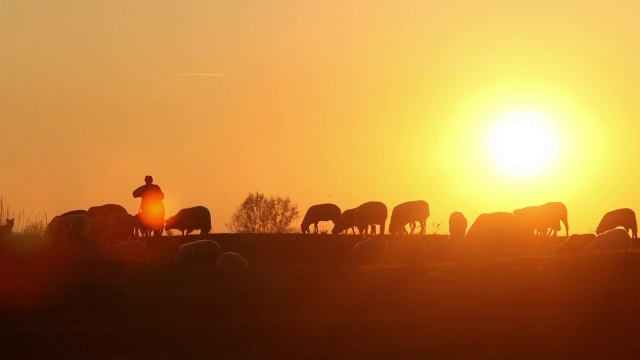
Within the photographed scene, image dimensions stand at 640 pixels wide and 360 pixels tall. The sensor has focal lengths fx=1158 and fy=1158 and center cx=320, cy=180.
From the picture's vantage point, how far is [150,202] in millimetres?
33500

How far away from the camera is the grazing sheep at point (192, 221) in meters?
41.2

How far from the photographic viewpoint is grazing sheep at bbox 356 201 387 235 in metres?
47.9

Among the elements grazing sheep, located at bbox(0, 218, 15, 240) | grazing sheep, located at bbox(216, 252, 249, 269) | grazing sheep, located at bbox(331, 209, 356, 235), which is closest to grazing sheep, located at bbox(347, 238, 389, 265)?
grazing sheep, located at bbox(216, 252, 249, 269)

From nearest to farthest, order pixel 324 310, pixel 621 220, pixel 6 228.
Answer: pixel 324 310 → pixel 6 228 → pixel 621 220

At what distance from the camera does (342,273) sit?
1986 cm

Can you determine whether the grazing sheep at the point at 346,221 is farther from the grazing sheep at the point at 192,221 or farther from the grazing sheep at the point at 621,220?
the grazing sheep at the point at 621,220

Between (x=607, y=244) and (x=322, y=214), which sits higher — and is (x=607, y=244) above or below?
below

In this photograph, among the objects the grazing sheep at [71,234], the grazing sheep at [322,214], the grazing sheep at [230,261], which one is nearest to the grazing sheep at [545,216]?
the grazing sheep at [322,214]

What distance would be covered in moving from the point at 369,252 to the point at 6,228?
881 centimetres

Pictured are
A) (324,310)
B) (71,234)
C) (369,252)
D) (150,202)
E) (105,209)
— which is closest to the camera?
(324,310)

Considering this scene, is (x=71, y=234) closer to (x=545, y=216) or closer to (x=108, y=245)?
(x=108, y=245)

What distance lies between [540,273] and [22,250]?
938cm

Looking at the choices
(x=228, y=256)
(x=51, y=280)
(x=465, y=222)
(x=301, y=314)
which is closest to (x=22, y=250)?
(x=51, y=280)

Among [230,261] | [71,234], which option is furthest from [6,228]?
[230,261]
